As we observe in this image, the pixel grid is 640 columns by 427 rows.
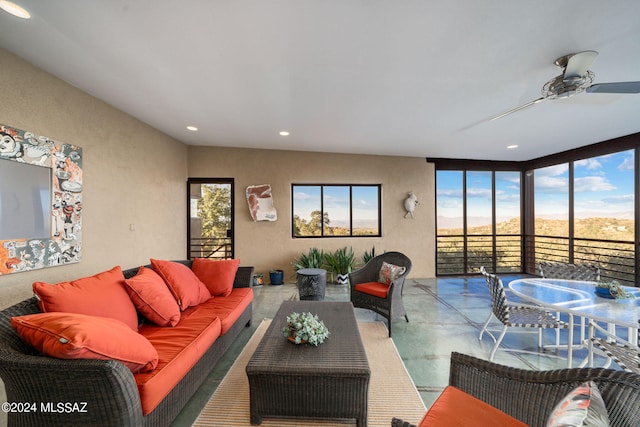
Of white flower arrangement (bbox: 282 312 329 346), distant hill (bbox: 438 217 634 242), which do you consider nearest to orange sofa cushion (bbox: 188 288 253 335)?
white flower arrangement (bbox: 282 312 329 346)

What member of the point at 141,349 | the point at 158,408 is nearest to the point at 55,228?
the point at 141,349

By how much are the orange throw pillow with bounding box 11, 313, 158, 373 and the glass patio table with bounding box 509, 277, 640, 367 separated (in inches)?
114

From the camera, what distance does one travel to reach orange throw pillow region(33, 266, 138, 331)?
158 cm

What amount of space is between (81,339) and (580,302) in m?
3.41

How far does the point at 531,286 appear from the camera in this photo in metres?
2.61

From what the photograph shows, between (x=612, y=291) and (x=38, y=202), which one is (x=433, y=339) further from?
(x=38, y=202)

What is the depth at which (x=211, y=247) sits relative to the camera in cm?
546

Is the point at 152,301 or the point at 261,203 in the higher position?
the point at 261,203

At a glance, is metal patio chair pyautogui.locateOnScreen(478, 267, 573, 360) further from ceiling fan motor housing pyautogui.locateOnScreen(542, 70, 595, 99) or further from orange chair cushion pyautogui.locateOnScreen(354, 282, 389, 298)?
ceiling fan motor housing pyautogui.locateOnScreen(542, 70, 595, 99)

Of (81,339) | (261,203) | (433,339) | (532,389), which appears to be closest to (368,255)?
(261,203)

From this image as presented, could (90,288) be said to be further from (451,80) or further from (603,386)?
(451,80)

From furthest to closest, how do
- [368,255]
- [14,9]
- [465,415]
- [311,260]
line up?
[368,255] → [311,260] → [14,9] → [465,415]

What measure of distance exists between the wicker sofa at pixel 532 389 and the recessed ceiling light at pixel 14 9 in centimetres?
323

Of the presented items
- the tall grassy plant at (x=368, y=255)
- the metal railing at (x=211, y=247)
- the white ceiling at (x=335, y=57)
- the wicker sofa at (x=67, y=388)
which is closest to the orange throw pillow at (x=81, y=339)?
the wicker sofa at (x=67, y=388)
